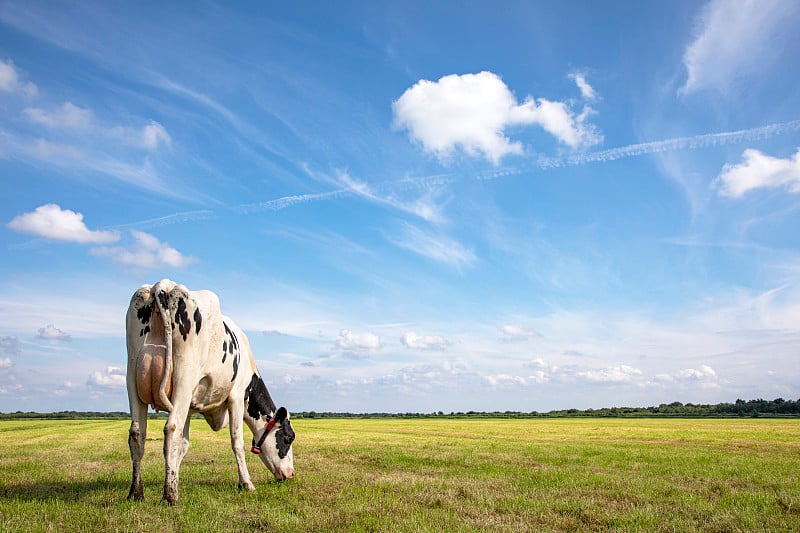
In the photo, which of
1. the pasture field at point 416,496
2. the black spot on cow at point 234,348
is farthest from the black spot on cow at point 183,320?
the pasture field at point 416,496

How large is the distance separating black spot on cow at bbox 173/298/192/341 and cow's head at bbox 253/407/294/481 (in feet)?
12.2

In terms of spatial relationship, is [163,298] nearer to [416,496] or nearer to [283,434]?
[283,434]

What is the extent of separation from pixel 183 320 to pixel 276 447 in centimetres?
415

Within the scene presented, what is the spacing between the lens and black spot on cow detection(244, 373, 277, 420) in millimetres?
12172

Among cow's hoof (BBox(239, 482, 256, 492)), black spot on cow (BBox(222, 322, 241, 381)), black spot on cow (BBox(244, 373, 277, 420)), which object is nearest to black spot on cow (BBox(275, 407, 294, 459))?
black spot on cow (BBox(244, 373, 277, 420))

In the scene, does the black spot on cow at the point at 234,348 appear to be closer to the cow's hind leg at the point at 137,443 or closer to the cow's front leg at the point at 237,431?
the cow's front leg at the point at 237,431

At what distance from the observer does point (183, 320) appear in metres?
9.41

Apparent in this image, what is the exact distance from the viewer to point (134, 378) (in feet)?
31.1

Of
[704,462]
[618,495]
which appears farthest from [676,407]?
[618,495]

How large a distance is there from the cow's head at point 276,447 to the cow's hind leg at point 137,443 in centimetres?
299

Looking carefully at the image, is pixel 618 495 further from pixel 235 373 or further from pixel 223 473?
pixel 223 473

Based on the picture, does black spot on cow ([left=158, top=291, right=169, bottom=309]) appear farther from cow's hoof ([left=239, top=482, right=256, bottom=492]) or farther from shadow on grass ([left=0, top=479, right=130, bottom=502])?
cow's hoof ([left=239, top=482, right=256, bottom=492])

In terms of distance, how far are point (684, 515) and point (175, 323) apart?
8.71 meters

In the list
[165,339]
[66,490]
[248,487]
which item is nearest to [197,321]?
[165,339]
